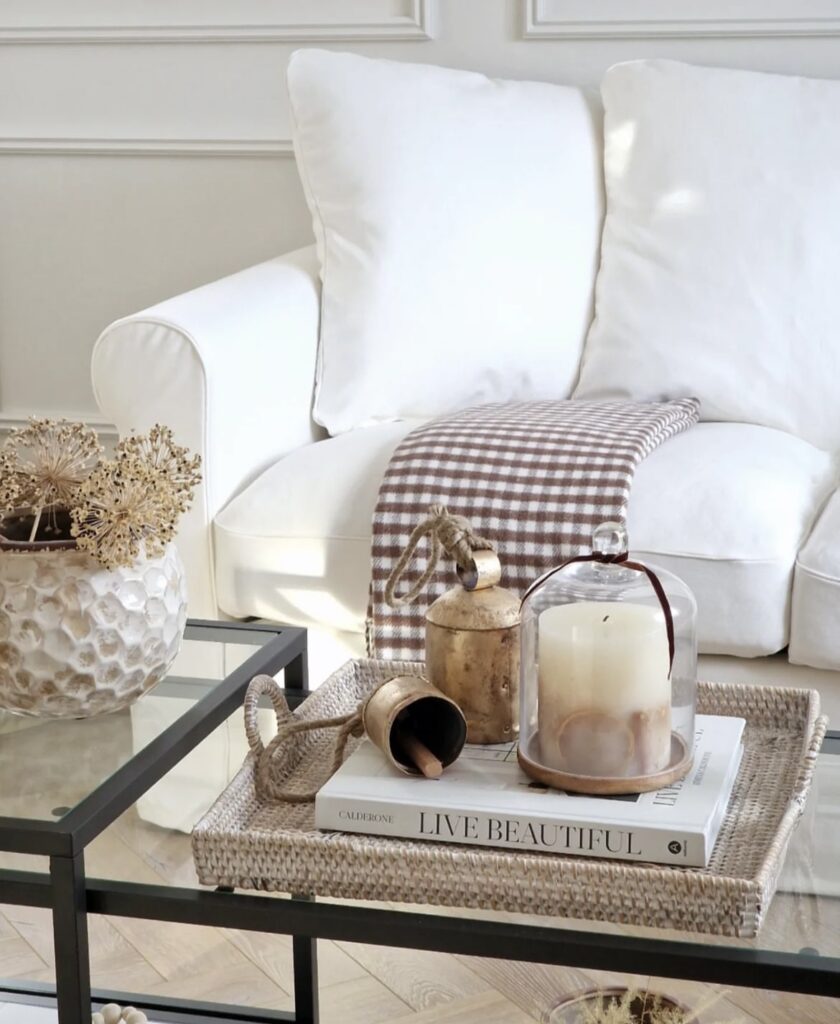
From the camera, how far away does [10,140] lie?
2611 millimetres

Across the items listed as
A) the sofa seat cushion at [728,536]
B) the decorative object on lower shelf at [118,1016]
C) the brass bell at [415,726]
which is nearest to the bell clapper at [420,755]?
the brass bell at [415,726]

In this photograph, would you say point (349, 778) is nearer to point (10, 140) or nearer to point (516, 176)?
point (516, 176)

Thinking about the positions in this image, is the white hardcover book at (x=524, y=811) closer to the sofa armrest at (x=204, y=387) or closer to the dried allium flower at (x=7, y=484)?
the dried allium flower at (x=7, y=484)

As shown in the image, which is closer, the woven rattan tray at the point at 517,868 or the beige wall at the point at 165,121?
the woven rattan tray at the point at 517,868

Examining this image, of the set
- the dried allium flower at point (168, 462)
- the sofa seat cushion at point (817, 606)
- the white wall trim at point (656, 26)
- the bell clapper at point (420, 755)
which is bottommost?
the sofa seat cushion at point (817, 606)

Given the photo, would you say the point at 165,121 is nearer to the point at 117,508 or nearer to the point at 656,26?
the point at 656,26

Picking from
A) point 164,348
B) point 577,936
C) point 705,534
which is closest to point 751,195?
point 705,534

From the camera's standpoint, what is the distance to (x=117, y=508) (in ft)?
3.05

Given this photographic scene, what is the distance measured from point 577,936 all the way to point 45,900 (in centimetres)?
31

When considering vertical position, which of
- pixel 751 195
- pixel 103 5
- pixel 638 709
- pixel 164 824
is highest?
pixel 103 5

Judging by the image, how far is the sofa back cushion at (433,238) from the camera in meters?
1.95

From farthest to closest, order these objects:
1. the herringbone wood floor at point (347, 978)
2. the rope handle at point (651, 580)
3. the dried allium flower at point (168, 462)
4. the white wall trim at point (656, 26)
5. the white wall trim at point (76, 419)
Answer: the white wall trim at point (76, 419) < the white wall trim at point (656, 26) < the herringbone wood floor at point (347, 978) < the dried allium flower at point (168, 462) < the rope handle at point (651, 580)

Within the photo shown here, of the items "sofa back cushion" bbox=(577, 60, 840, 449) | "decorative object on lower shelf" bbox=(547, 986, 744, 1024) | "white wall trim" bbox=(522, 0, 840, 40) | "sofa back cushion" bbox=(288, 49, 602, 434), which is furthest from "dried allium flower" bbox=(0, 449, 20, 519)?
"white wall trim" bbox=(522, 0, 840, 40)

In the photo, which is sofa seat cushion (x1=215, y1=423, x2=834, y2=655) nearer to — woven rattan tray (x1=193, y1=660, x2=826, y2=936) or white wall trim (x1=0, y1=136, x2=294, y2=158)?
woven rattan tray (x1=193, y1=660, x2=826, y2=936)
